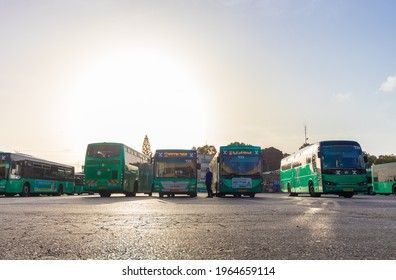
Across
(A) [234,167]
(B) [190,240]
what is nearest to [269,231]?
(B) [190,240]

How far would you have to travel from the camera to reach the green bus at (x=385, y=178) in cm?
3309

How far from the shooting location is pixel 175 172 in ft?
73.8

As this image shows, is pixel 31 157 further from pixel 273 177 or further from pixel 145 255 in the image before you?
pixel 273 177

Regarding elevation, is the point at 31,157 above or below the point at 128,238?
above

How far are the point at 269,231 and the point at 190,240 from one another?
1312mm

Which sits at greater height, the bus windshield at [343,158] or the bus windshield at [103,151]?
the bus windshield at [103,151]

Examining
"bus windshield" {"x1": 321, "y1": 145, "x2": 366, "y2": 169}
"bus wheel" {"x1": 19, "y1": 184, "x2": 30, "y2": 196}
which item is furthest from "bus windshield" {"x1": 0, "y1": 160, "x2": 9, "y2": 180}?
"bus windshield" {"x1": 321, "y1": 145, "x2": 366, "y2": 169}

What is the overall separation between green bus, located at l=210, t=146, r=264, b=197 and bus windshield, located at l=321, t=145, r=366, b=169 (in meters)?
3.56

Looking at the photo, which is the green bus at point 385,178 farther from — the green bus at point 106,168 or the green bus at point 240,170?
the green bus at point 106,168

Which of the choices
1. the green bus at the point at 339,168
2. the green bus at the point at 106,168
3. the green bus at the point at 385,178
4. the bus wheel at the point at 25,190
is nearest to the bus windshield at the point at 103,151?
the green bus at the point at 106,168

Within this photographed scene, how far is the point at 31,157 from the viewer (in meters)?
28.8

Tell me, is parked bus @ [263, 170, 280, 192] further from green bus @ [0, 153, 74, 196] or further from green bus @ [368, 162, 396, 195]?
green bus @ [0, 153, 74, 196]

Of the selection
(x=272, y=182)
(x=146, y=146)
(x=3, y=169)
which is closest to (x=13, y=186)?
(x=3, y=169)

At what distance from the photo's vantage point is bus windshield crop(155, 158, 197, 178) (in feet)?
73.6
